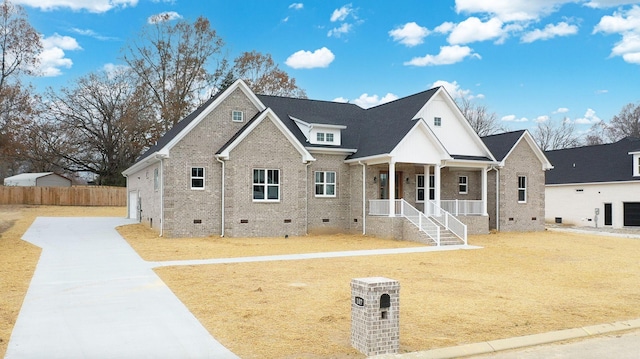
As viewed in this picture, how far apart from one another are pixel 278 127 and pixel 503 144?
563 inches

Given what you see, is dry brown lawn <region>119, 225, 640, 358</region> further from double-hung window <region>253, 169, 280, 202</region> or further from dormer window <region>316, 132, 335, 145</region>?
dormer window <region>316, 132, 335, 145</region>

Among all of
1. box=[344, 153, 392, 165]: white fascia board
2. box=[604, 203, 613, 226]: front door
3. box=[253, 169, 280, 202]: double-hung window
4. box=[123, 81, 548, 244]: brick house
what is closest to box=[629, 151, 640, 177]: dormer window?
box=[604, 203, 613, 226]: front door

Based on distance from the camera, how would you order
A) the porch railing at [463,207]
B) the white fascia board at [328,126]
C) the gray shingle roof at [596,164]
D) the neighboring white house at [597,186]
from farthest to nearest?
the gray shingle roof at [596,164], the neighboring white house at [597,186], the porch railing at [463,207], the white fascia board at [328,126]

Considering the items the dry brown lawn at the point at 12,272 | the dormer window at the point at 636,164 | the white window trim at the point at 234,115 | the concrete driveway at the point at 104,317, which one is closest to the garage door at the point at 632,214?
the dormer window at the point at 636,164

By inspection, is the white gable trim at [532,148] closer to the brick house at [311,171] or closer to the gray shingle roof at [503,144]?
the gray shingle roof at [503,144]

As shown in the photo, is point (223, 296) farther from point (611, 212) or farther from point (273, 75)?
point (273, 75)

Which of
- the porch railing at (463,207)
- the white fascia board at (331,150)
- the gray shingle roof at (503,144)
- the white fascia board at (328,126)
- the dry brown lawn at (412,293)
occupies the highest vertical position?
the white fascia board at (328,126)

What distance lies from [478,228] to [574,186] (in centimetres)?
1653

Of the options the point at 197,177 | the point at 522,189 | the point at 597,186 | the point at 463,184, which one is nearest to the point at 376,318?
the point at 197,177

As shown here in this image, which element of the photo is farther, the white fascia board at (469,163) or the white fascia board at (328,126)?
the white fascia board at (469,163)

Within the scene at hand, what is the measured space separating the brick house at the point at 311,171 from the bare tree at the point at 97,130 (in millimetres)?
23939

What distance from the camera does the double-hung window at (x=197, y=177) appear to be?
75.8 feet

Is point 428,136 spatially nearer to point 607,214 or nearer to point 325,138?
point 325,138

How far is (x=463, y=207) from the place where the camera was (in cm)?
2698
